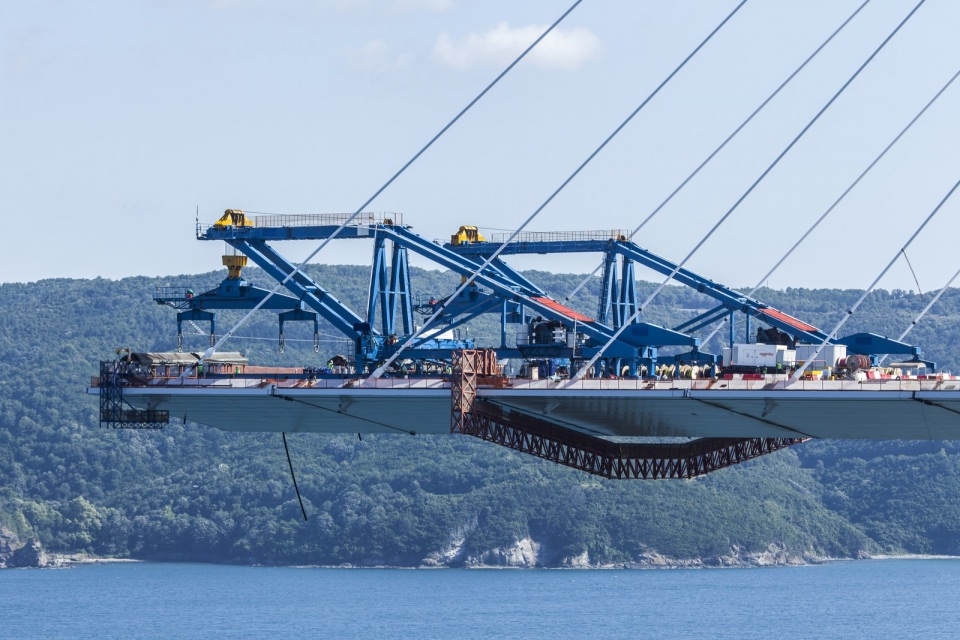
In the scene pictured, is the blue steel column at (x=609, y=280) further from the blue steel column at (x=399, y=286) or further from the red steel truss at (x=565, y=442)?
the red steel truss at (x=565, y=442)

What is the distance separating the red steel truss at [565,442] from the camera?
105875mm

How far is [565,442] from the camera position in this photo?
365 ft

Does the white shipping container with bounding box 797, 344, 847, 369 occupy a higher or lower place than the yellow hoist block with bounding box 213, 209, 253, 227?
lower

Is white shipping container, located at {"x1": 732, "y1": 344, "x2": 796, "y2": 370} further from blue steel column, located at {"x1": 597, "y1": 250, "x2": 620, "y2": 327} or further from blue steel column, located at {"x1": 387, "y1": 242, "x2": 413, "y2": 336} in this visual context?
blue steel column, located at {"x1": 597, "y1": 250, "x2": 620, "y2": 327}

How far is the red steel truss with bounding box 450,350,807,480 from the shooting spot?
105875 millimetres

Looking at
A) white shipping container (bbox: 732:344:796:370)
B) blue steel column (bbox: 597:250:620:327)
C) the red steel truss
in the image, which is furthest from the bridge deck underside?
blue steel column (bbox: 597:250:620:327)

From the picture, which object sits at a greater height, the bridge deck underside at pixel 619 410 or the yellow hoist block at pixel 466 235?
the yellow hoist block at pixel 466 235

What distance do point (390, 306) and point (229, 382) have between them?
27.5 metres

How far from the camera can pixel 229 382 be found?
11700 centimetres

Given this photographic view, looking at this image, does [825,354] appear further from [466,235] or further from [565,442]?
[466,235]

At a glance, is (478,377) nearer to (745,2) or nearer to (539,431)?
(539,431)

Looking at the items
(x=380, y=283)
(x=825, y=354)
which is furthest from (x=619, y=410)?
(x=380, y=283)

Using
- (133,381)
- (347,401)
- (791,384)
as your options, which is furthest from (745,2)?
(133,381)

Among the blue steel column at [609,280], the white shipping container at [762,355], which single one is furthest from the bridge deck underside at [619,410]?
the blue steel column at [609,280]
